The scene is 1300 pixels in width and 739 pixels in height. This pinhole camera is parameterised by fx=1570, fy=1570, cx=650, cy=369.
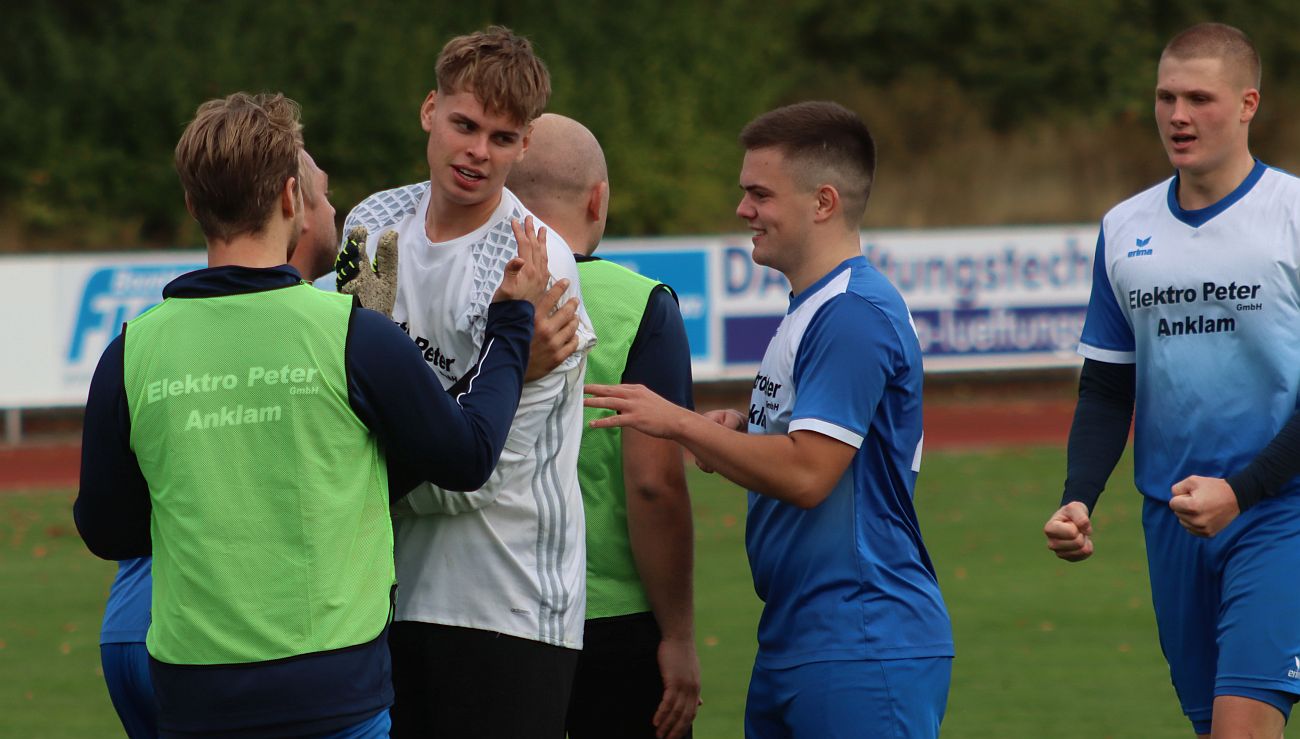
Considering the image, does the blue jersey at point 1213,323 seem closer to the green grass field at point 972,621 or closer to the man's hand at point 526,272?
the man's hand at point 526,272

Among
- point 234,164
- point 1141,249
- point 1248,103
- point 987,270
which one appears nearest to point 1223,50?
point 1248,103

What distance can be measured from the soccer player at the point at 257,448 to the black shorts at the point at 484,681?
346 millimetres

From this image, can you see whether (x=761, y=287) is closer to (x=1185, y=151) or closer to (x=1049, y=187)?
(x=1049, y=187)

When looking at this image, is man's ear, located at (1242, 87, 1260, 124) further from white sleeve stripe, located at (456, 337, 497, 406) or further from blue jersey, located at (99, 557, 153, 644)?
blue jersey, located at (99, 557, 153, 644)

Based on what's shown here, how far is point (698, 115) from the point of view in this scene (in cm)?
2591

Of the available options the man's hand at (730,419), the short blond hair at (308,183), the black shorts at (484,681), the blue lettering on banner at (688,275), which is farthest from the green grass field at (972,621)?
the blue lettering on banner at (688,275)

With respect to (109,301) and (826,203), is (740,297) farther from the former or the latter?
(826,203)

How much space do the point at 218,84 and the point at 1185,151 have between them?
20.5 meters

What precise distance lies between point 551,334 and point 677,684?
1106 mm

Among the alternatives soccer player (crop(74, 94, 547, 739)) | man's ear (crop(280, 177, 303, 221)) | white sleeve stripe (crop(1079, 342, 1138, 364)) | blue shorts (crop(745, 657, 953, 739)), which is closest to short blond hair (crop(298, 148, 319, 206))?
man's ear (crop(280, 177, 303, 221))

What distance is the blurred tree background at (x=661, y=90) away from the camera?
22906 millimetres

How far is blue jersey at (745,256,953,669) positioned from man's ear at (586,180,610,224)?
26.0 inches

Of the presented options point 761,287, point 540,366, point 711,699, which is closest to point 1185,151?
point 540,366

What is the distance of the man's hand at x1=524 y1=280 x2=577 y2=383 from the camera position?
10.9ft
